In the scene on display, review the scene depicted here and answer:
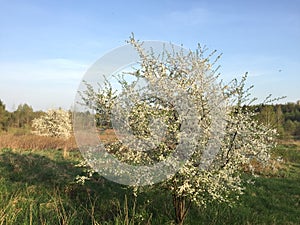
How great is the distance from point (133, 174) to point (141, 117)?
1.10m

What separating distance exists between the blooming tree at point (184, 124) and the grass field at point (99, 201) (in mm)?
1068

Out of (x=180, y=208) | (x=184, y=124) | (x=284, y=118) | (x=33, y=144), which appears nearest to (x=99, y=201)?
(x=180, y=208)

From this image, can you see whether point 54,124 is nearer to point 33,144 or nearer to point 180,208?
point 33,144

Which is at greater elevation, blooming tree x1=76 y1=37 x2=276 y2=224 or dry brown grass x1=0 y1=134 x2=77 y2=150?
blooming tree x1=76 y1=37 x2=276 y2=224

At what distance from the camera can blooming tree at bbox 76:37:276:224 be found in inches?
211

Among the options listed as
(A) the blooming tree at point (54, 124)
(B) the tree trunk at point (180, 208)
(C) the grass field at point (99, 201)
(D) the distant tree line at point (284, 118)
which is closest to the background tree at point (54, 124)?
(A) the blooming tree at point (54, 124)

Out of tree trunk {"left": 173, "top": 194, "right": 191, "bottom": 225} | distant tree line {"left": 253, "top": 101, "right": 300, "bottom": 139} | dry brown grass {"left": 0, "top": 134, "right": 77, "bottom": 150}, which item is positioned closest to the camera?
tree trunk {"left": 173, "top": 194, "right": 191, "bottom": 225}

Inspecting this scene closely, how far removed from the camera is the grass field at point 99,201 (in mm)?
6154

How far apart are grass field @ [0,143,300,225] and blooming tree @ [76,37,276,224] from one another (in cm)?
107

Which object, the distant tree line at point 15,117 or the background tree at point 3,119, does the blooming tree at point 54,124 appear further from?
the background tree at point 3,119

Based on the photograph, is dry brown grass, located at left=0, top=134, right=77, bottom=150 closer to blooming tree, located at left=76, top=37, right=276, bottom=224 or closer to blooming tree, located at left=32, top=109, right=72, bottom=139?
blooming tree, located at left=32, top=109, right=72, bottom=139

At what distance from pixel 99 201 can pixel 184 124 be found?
4.05 m

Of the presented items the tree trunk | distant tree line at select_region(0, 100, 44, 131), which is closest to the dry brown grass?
the tree trunk

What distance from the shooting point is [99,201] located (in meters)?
8.26
